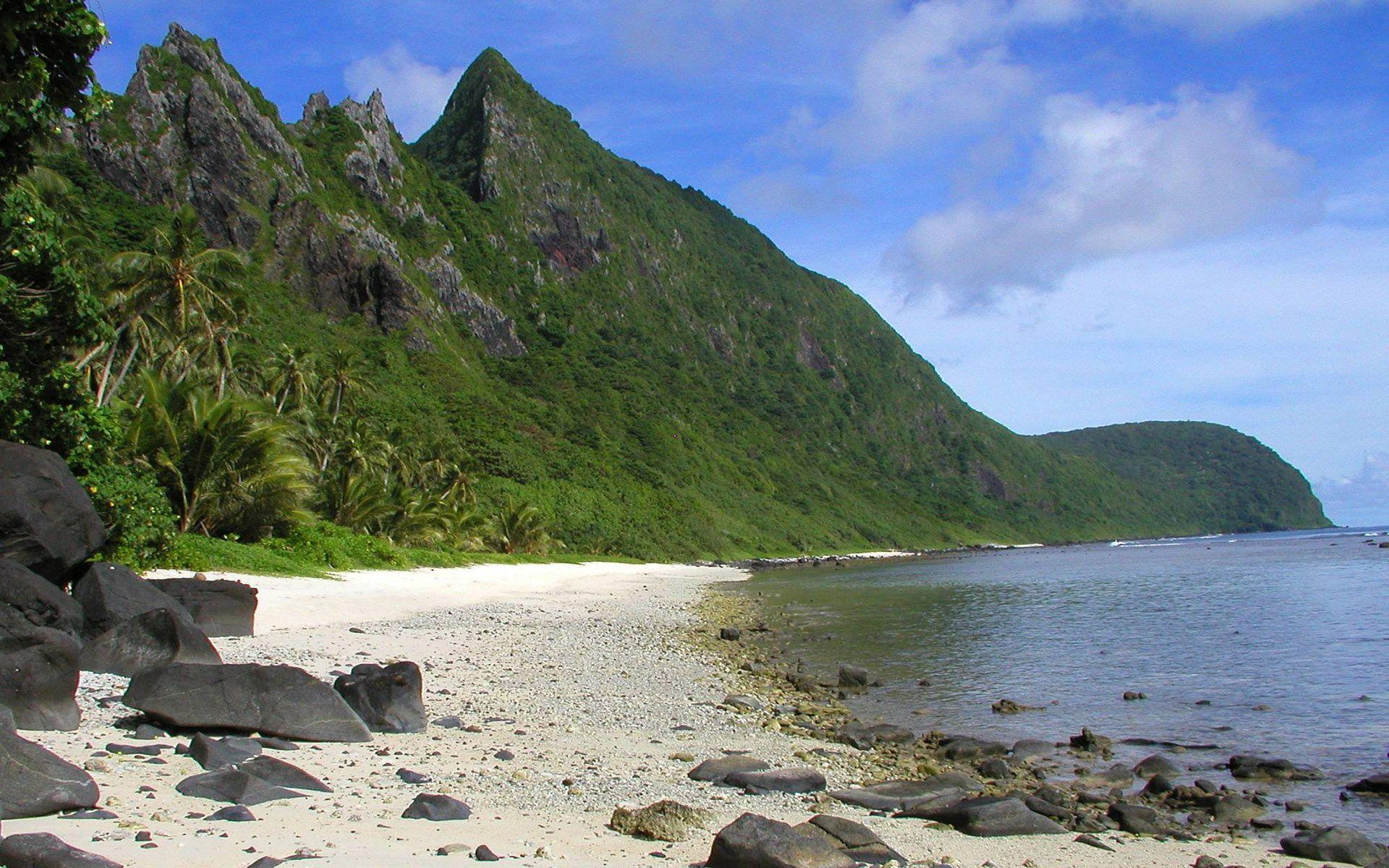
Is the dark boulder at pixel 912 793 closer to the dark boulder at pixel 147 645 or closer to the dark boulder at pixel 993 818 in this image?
the dark boulder at pixel 993 818

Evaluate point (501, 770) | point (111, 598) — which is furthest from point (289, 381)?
point (501, 770)

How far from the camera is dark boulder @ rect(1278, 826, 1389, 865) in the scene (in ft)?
29.5

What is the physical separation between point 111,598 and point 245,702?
4.21 m

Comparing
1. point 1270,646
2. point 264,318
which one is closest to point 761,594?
point 1270,646

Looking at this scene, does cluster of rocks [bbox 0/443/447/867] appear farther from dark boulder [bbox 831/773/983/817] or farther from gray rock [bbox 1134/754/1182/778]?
gray rock [bbox 1134/754/1182/778]

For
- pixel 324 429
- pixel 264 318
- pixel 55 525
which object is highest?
pixel 264 318

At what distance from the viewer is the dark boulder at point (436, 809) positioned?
24.3 feet

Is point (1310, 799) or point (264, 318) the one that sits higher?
point (264, 318)

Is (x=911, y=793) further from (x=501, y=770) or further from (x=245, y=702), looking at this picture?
(x=245, y=702)

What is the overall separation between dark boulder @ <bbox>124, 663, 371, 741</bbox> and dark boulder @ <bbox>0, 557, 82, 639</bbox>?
167 cm

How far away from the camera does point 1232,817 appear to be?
1051 centimetres

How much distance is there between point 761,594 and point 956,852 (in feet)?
134

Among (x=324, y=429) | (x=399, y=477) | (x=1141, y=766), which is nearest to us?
(x=1141, y=766)

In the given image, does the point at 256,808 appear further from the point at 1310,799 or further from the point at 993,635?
the point at 993,635
